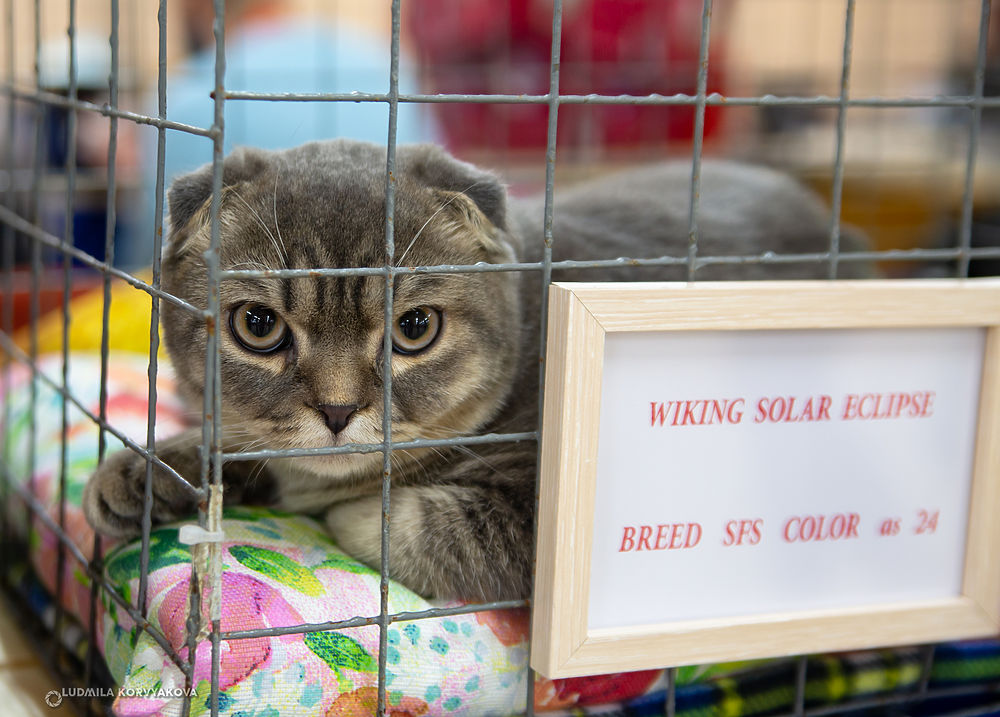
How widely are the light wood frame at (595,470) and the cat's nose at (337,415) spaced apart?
16 centimetres

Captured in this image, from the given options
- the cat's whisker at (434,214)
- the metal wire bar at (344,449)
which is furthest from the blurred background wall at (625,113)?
the metal wire bar at (344,449)

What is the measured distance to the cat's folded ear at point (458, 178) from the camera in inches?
37.4

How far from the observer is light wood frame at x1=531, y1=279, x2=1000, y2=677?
0.81 m

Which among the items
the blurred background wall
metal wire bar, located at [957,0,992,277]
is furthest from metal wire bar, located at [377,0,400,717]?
the blurred background wall

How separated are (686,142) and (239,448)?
6.14ft

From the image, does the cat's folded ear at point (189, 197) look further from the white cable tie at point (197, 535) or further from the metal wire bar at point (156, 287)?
the white cable tie at point (197, 535)

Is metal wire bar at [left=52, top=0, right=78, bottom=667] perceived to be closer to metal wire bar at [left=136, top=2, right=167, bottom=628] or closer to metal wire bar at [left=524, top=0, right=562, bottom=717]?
metal wire bar at [left=136, top=2, right=167, bottom=628]

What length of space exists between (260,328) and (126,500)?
23 centimetres

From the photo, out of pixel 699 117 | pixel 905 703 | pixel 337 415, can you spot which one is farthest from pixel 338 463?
pixel 905 703

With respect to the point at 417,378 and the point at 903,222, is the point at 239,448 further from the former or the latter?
the point at 903,222

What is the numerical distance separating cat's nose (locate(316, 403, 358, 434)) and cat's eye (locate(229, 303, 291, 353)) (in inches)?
3.2

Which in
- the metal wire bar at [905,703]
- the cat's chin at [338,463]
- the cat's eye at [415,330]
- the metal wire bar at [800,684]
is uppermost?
the cat's eye at [415,330]

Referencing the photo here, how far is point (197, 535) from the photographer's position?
73 cm

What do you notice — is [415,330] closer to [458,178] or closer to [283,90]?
[458,178]
